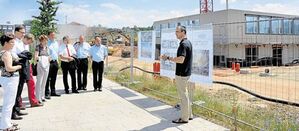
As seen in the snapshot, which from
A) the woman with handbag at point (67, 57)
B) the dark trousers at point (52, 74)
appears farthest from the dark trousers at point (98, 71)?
the dark trousers at point (52, 74)

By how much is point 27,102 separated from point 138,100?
2828 millimetres

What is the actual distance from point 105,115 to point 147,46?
143 inches

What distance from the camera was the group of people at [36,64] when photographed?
523 centimetres

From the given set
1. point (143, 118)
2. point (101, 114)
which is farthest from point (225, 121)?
point (101, 114)

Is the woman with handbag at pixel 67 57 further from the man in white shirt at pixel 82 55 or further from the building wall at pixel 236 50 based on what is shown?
the building wall at pixel 236 50

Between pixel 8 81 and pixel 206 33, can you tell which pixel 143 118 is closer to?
pixel 206 33

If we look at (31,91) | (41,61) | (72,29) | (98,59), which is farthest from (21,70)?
(72,29)

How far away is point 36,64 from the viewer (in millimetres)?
7789

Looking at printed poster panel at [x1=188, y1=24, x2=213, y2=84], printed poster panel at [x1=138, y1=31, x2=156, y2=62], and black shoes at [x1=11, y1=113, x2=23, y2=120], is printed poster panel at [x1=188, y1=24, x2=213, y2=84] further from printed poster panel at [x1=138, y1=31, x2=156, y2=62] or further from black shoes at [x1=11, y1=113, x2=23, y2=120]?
black shoes at [x1=11, y1=113, x2=23, y2=120]

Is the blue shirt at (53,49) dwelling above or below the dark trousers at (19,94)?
above

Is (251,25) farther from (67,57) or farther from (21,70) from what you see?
(21,70)

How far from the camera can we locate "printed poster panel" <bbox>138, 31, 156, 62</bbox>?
31.6 feet

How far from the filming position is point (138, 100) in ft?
28.0

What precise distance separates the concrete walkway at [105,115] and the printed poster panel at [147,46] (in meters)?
1.27
